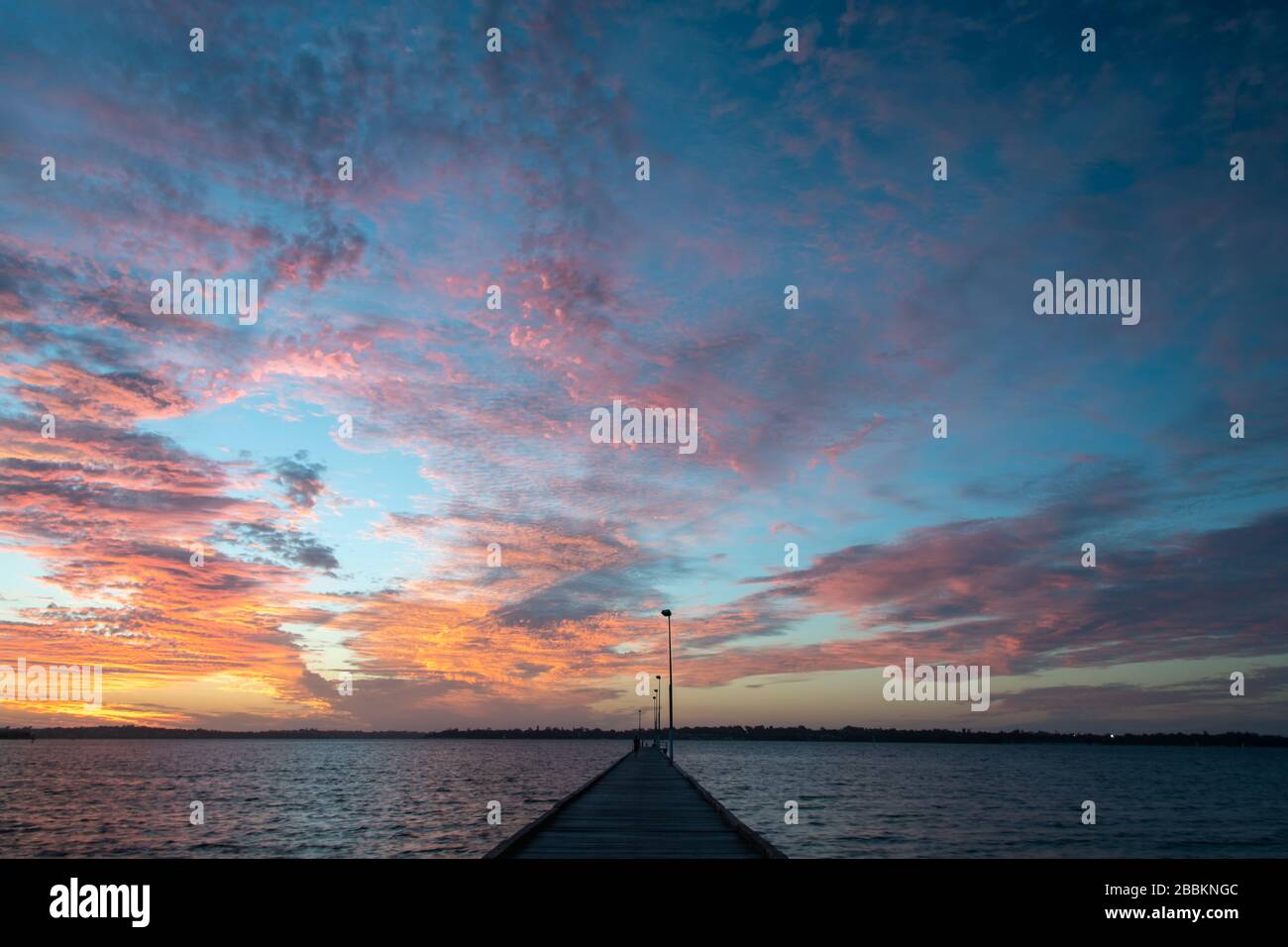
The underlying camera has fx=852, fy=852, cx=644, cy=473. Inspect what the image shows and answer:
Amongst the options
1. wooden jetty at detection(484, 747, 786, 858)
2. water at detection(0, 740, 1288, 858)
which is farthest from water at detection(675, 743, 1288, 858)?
wooden jetty at detection(484, 747, 786, 858)

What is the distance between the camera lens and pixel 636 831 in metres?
21.1

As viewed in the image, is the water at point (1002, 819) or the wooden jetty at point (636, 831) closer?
the wooden jetty at point (636, 831)

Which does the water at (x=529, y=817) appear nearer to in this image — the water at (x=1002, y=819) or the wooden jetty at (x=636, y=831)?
the water at (x=1002, y=819)

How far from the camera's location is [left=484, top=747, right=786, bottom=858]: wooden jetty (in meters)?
17.5

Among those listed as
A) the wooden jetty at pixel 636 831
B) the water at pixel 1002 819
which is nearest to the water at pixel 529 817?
the water at pixel 1002 819

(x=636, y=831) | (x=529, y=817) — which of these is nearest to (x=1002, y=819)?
(x=529, y=817)

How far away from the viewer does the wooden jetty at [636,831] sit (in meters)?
17.5

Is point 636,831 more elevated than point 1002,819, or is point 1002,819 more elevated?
point 636,831

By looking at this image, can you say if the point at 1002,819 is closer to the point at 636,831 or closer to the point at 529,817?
the point at 529,817

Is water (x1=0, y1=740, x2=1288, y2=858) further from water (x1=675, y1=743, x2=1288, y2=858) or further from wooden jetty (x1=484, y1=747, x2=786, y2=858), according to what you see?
wooden jetty (x1=484, y1=747, x2=786, y2=858)

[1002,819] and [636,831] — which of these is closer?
[636,831]
